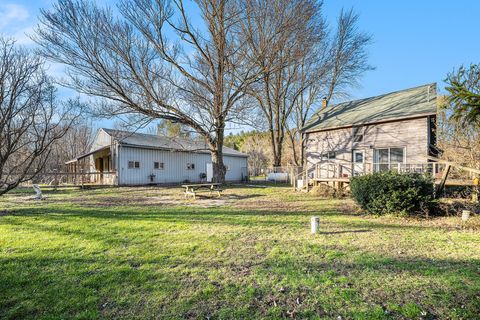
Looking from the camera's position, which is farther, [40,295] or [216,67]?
[216,67]

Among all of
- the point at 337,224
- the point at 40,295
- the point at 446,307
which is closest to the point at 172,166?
the point at 337,224

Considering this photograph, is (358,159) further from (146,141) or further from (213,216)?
(146,141)

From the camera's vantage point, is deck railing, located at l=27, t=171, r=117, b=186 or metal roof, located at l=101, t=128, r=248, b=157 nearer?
deck railing, located at l=27, t=171, r=117, b=186

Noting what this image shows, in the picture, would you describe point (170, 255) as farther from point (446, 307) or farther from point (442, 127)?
point (442, 127)

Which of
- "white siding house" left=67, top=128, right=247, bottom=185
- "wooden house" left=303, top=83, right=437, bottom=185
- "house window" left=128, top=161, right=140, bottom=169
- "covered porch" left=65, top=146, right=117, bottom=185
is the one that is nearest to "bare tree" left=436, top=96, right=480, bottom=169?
"wooden house" left=303, top=83, right=437, bottom=185

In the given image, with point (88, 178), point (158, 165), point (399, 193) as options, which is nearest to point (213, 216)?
point (399, 193)

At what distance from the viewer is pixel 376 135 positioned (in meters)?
14.6

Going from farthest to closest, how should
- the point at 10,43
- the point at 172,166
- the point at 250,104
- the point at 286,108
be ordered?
the point at 286,108, the point at 172,166, the point at 250,104, the point at 10,43

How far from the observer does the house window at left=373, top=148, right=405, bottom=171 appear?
1360cm

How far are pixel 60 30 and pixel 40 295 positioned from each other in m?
15.2

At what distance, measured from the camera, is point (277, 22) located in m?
15.1

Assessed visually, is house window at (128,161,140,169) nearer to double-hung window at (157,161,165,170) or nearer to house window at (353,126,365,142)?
double-hung window at (157,161,165,170)

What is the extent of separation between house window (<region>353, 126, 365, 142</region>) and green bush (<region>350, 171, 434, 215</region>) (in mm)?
8103

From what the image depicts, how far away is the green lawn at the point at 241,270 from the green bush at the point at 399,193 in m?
0.66
